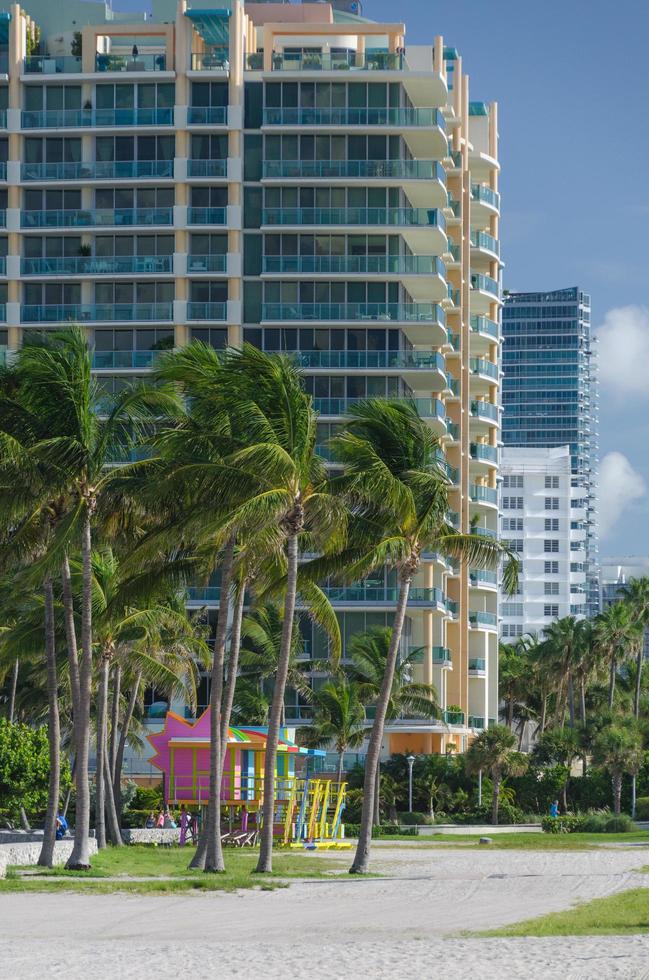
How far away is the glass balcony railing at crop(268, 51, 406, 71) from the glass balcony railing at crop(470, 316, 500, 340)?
18810mm

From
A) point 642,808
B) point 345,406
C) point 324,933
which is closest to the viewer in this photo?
point 324,933

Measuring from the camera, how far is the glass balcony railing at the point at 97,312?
9288 cm

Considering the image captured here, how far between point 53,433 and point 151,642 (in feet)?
55.3

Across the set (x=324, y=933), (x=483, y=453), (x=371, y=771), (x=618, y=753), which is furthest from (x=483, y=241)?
(x=324, y=933)

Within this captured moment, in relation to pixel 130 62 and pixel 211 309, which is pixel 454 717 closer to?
pixel 211 309

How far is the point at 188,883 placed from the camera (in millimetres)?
38281

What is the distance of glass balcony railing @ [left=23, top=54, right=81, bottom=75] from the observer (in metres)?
93.9

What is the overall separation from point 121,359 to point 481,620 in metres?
28.5

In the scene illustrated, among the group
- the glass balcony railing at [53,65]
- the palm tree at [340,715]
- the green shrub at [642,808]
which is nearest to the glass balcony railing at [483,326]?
the glass balcony railing at [53,65]

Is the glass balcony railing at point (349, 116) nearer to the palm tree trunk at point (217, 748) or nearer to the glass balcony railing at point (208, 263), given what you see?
the glass balcony railing at point (208, 263)

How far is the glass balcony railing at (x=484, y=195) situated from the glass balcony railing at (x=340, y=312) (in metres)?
16.5

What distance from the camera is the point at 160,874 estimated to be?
141 ft

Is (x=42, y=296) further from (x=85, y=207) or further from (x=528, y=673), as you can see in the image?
(x=528, y=673)

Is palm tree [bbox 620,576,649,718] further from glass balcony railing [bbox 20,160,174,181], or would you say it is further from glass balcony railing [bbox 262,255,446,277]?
glass balcony railing [bbox 20,160,174,181]
